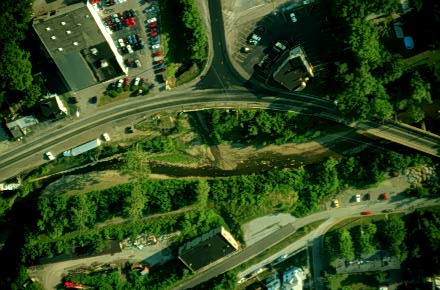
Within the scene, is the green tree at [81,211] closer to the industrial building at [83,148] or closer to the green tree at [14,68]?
the industrial building at [83,148]

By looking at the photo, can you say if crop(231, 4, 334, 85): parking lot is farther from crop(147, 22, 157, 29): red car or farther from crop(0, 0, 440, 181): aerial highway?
crop(147, 22, 157, 29): red car

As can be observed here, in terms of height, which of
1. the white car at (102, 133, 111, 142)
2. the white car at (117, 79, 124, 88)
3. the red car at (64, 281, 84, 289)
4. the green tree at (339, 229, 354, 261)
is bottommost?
the green tree at (339, 229, 354, 261)

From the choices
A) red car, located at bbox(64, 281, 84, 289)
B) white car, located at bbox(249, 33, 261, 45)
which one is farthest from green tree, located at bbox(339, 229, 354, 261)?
red car, located at bbox(64, 281, 84, 289)

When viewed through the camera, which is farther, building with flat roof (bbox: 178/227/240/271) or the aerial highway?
building with flat roof (bbox: 178/227/240/271)

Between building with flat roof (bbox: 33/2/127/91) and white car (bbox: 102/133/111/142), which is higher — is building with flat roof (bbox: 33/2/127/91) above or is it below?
above

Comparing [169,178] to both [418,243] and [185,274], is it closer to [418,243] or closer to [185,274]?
[185,274]
